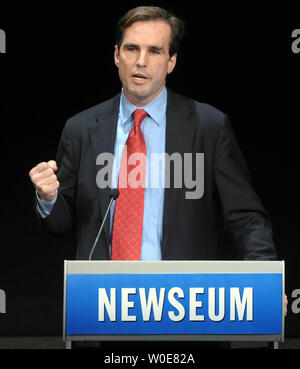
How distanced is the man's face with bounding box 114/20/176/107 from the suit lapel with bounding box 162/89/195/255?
84 millimetres

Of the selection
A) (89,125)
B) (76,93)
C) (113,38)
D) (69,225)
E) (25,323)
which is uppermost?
(113,38)

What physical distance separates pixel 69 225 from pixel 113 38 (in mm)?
1788

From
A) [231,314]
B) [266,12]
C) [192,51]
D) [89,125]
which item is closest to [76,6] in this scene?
[192,51]

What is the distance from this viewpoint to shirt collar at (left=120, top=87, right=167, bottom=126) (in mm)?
2320

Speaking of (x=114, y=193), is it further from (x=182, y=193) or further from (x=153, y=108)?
(x=153, y=108)

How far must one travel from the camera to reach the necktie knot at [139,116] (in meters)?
2.29

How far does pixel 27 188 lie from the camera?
168 inches

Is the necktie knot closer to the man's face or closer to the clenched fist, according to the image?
the man's face

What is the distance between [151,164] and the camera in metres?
2.26

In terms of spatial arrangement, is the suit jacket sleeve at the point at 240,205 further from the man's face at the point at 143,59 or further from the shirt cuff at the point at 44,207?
the shirt cuff at the point at 44,207

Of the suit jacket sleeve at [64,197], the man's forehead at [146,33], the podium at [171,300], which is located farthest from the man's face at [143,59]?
the podium at [171,300]

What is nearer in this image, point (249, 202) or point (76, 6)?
point (249, 202)

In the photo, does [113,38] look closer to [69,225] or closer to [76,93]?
[76,93]

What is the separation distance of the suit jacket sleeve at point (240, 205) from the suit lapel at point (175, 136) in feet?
0.33
